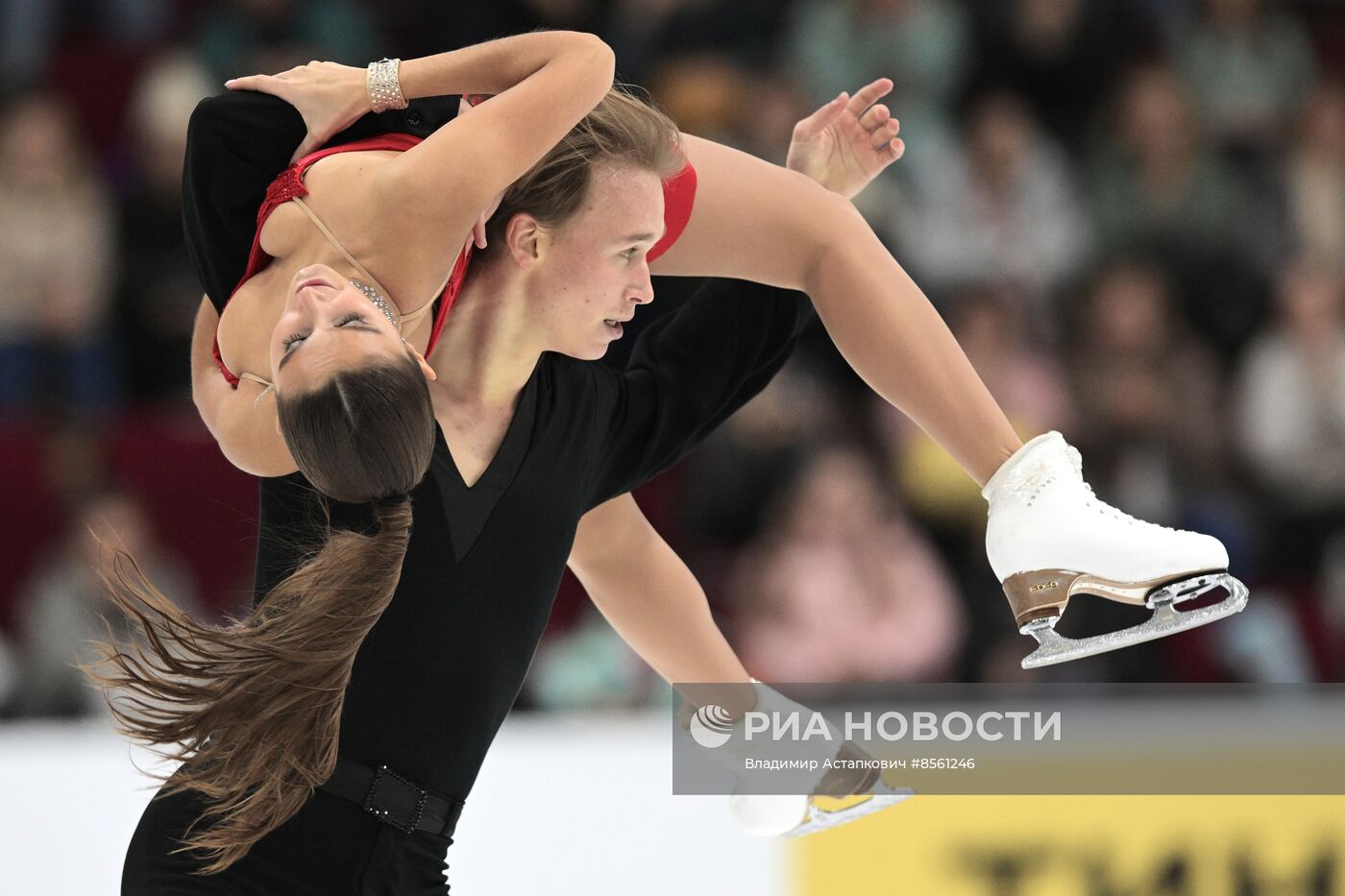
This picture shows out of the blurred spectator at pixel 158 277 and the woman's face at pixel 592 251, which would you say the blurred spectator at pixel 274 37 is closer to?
the blurred spectator at pixel 158 277

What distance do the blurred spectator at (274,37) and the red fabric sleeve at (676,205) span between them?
12.6ft

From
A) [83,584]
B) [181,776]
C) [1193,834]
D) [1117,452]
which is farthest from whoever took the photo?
[1117,452]

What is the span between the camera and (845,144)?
3070 mm

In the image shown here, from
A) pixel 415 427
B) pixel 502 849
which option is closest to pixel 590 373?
pixel 415 427

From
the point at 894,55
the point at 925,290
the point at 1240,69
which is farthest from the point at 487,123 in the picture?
the point at 1240,69

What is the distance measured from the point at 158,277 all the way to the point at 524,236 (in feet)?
12.3

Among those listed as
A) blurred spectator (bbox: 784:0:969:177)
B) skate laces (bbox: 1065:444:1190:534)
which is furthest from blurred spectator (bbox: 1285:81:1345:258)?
skate laces (bbox: 1065:444:1190:534)

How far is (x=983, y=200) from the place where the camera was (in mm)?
6688

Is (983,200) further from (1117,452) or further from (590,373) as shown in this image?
(590,373)

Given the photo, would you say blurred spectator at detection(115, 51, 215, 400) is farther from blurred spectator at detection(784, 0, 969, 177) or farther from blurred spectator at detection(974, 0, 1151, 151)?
blurred spectator at detection(974, 0, 1151, 151)

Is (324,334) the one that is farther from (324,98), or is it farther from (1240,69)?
(1240,69)

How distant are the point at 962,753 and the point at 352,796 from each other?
5.65 ft

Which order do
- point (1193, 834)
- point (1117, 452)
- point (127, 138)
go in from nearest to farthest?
point (1193, 834) → point (1117, 452) → point (127, 138)

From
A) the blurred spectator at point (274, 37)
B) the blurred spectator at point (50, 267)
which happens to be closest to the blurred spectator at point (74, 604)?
the blurred spectator at point (50, 267)
